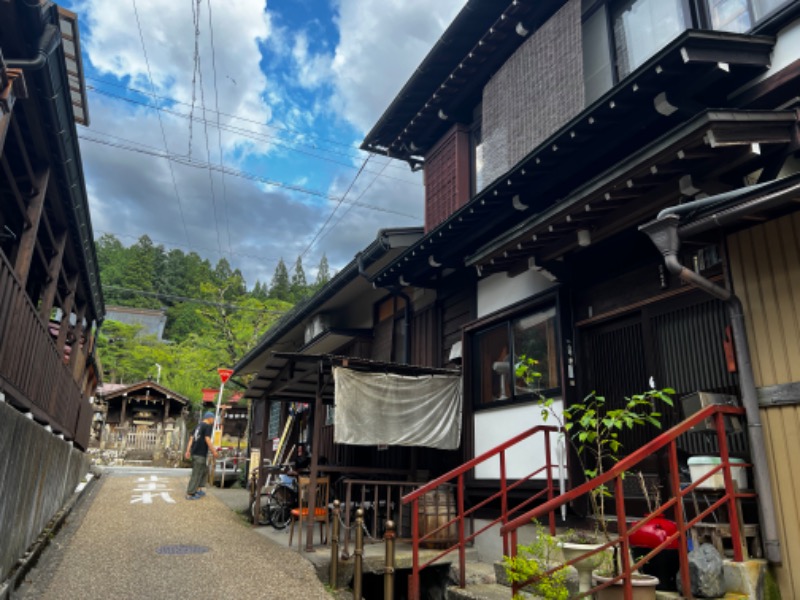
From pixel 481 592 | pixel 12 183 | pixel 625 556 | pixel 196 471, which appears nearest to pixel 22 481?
pixel 12 183

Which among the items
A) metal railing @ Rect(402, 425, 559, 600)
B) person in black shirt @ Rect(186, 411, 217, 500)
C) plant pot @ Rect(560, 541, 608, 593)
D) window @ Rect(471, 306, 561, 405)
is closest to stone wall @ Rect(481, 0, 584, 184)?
window @ Rect(471, 306, 561, 405)

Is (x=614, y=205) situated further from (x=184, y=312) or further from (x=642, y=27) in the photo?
(x=184, y=312)

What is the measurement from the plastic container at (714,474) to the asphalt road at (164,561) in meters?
3.86

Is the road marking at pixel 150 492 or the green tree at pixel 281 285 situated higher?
the green tree at pixel 281 285

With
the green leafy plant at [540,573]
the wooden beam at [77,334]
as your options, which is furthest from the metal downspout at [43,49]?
the wooden beam at [77,334]

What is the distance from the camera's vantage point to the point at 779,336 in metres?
4.32

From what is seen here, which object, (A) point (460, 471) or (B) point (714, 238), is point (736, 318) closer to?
(B) point (714, 238)

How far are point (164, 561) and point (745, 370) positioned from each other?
702 centimetres

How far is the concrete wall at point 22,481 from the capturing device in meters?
4.86

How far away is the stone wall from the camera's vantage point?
7012 mm

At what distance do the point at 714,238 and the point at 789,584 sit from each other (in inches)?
106

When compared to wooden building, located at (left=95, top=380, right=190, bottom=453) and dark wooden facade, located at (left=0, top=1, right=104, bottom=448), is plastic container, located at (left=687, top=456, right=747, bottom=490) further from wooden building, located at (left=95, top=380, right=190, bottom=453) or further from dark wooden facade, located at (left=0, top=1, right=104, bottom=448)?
wooden building, located at (left=95, top=380, right=190, bottom=453)

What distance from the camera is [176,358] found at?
46312mm

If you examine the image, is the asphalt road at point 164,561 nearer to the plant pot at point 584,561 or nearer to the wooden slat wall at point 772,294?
the plant pot at point 584,561
